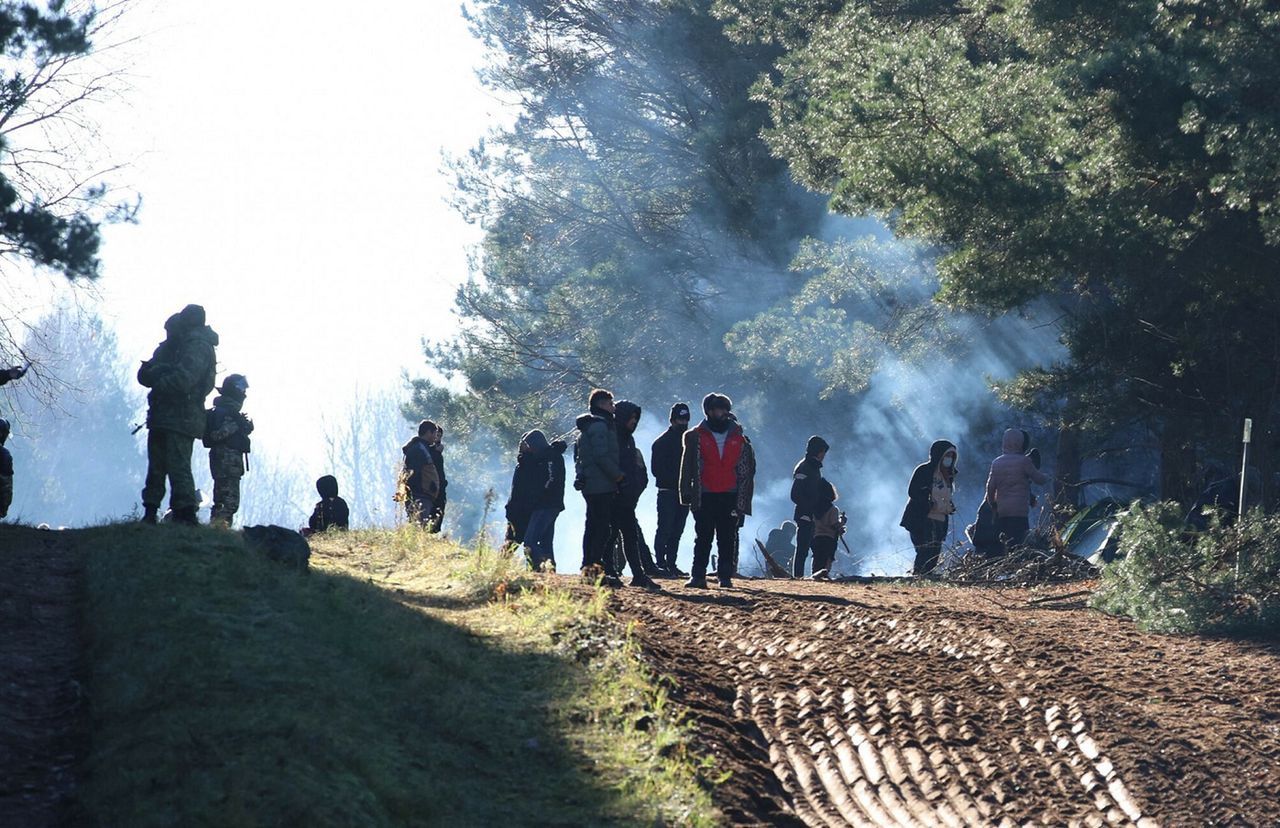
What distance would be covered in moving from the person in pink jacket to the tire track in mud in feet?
17.7

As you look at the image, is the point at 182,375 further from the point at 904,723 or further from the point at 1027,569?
the point at 1027,569

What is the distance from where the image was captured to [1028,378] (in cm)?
1631

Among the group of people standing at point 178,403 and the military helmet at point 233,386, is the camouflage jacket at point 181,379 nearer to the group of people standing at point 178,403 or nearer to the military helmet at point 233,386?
the group of people standing at point 178,403

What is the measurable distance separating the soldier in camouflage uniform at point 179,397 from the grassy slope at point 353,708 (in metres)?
2.14

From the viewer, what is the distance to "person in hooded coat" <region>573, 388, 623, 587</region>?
11.9m

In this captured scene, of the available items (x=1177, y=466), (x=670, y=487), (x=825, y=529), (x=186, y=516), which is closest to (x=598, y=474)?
(x=186, y=516)

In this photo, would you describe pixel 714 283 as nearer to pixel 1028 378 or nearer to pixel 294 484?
pixel 1028 378

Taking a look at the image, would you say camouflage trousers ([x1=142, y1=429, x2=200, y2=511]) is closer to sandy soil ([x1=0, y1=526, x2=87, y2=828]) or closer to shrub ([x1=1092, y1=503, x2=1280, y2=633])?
sandy soil ([x1=0, y1=526, x2=87, y2=828])

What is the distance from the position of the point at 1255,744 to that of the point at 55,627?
20.7 feet

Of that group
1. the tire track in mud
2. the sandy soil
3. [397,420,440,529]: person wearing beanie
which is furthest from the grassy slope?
[397,420,440,529]: person wearing beanie

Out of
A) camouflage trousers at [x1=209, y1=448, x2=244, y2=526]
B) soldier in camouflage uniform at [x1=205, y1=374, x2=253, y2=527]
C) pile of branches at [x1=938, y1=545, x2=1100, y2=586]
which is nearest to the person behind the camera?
soldier in camouflage uniform at [x1=205, y1=374, x2=253, y2=527]

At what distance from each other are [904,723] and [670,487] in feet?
27.2

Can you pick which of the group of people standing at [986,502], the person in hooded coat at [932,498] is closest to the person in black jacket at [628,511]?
the group of people standing at [986,502]

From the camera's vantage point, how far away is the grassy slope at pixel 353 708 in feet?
17.3
